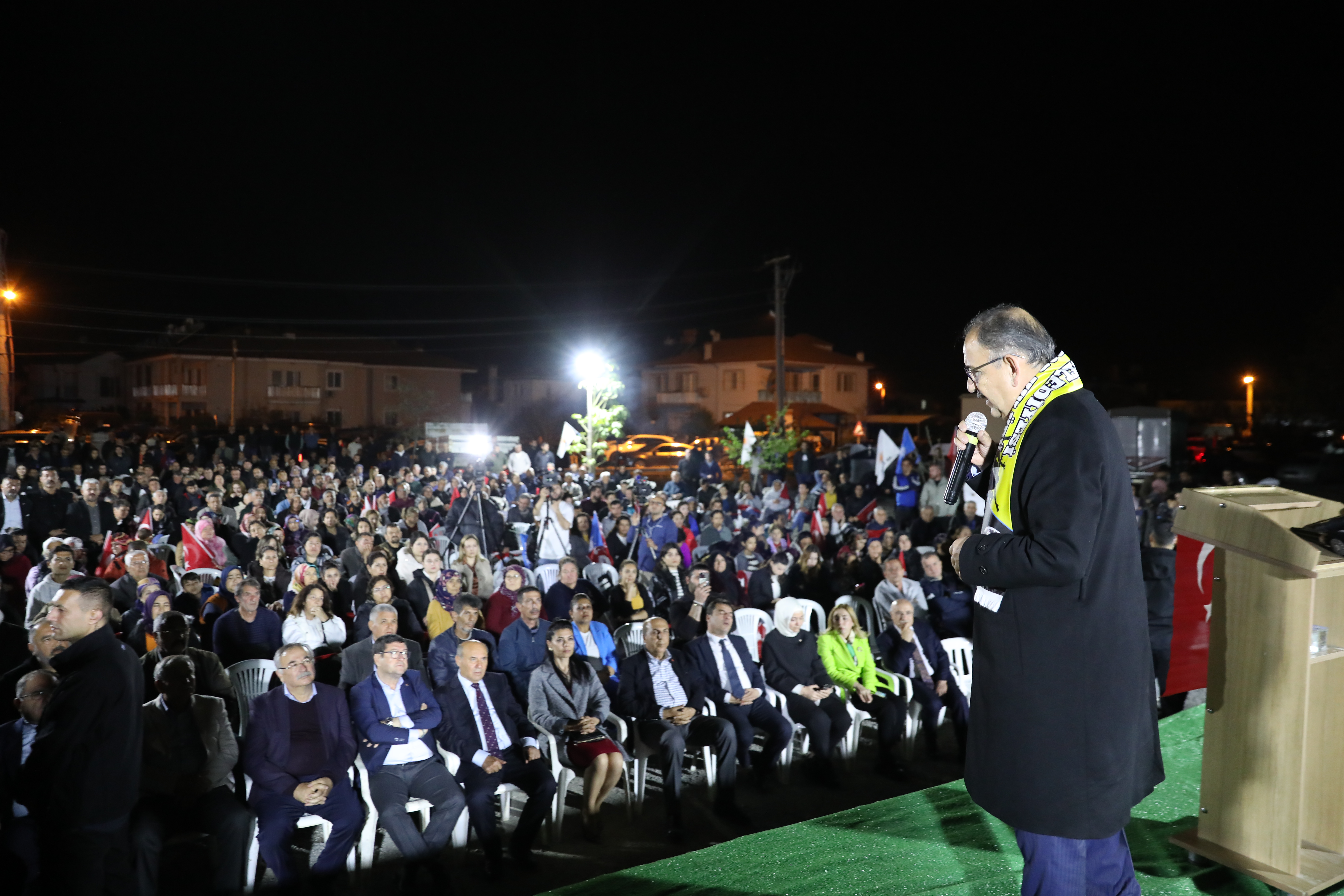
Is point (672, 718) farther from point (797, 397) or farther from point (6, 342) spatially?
point (797, 397)

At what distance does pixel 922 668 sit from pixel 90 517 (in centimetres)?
861

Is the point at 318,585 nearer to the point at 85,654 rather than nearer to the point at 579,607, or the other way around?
the point at 579,607

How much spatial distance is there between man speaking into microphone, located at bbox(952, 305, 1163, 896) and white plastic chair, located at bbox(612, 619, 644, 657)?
5016 mm

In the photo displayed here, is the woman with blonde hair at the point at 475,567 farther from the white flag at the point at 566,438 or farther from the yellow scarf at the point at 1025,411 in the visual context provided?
the white flag at the point at 566,438

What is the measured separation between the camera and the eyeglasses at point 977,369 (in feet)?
5.97

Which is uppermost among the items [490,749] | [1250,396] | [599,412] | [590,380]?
[1250,396]

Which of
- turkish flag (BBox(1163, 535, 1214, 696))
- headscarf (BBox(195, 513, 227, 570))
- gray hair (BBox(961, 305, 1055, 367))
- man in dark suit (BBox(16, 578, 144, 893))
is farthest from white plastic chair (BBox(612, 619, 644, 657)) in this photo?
gray hair (BBox(961, 305, 1055, 367))

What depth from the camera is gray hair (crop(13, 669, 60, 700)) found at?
3811mm

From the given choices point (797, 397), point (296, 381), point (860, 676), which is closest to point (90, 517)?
point (860, 676)

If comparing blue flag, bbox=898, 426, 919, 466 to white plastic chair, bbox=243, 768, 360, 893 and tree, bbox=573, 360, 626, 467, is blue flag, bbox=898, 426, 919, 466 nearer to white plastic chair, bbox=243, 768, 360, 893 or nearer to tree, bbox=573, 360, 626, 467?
tree, bbox=573, 360, 626, 467

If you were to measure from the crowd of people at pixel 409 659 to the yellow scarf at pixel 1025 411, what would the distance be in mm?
760

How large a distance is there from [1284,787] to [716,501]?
9.42 meters

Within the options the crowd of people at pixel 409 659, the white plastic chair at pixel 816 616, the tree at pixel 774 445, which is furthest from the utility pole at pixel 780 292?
the white plastic chair at pixel 816 616

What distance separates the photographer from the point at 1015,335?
1.81m
